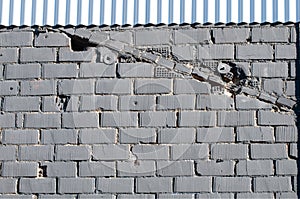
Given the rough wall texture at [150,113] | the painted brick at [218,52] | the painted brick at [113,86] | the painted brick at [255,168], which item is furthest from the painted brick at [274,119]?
the painted brick at [113,86]

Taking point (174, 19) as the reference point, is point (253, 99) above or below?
below

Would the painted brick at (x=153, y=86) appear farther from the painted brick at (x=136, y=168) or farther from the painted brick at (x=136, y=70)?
the painted brick at (x=136, y=168)

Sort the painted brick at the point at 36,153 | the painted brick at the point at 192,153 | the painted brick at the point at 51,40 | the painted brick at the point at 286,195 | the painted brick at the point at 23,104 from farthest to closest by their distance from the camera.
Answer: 1. the painted brick at the point at 51,40
2. the painted brick at the point at 23,104
3. the painted brick at the point at 36,153
4. the painted brick at the point at 192,153
5. the painted brick at the point at 286,195

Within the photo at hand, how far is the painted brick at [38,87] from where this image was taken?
18.2 ft

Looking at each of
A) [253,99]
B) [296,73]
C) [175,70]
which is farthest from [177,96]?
[296,73]

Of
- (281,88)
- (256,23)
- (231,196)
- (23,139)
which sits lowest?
(231,196)

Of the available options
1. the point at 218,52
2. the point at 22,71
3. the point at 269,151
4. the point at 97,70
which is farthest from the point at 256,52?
the point at 22,71

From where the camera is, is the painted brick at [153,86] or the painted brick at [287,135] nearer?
the painted brick at [287,135]

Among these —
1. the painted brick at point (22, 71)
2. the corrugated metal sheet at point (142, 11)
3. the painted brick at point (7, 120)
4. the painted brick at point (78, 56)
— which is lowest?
the painted brick at point (7, 120)

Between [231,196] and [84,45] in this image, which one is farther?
[84,45]

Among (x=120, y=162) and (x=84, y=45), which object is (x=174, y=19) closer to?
(x=84, y=45)

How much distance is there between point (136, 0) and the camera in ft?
18.4

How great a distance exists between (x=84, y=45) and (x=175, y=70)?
734 millimetres

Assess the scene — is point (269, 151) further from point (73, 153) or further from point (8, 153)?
point (8, 153)
